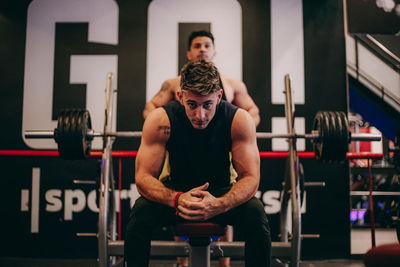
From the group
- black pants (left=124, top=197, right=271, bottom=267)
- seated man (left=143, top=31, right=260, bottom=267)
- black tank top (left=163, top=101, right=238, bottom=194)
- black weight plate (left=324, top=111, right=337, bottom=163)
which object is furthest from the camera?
seated man (left=143, top=31, right=260, bottom=267)

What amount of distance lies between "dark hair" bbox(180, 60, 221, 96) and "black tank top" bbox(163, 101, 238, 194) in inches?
7.6

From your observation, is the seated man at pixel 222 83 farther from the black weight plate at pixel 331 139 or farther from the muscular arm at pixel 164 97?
the black weight plate at pixel 331 139

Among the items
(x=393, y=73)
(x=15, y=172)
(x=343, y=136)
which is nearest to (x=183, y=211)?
(x=343, y=136)

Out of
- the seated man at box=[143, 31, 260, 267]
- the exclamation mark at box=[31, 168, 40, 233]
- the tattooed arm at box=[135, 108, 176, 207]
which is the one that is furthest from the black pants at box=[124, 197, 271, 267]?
the exclamation mark at box=[31, 168, 40, 233]

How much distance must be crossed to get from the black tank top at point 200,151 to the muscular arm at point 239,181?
0.17 feet

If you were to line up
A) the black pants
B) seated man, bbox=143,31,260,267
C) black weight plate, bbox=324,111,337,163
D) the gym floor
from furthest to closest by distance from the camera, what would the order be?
the gym floor < seated man, bbox=143,31,260,267 < black weight plate, bbox=324,111,337,163 < the black pants

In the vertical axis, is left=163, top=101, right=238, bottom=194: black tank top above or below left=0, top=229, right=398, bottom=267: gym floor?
above

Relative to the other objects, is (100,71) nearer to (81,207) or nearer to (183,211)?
(81,207)

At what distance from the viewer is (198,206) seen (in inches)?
55.8

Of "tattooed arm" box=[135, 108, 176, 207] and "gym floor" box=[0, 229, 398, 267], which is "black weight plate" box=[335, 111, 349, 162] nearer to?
"tattooed arm" box=[135, 108, 176, 207]

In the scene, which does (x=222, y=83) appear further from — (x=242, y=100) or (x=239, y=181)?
(x=239, y=181)

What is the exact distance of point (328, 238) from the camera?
311 centimetres

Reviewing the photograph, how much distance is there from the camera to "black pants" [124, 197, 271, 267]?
4.63ft

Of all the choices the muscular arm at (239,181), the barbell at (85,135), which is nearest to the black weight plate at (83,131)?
the barbell at (85,135)
